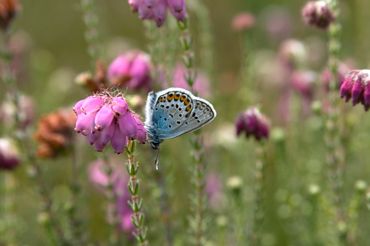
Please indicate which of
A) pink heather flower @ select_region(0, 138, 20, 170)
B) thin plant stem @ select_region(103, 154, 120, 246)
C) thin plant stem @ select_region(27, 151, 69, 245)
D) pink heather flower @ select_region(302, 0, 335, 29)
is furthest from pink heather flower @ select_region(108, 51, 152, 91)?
pink heather flower @ select_region(302, 0, 335, 29)

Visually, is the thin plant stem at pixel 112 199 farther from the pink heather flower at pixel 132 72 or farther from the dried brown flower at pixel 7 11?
the dried brown flower at pixel 7 11

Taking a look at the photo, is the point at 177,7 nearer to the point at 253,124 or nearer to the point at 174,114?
the point at 174,114

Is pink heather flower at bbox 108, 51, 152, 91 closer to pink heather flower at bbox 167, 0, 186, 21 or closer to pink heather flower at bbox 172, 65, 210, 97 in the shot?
pink heather flower at bbox 167, 0, 186, 21

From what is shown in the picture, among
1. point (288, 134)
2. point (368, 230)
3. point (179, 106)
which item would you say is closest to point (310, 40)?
point (288, 134)

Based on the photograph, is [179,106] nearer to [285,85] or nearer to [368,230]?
[368,230]


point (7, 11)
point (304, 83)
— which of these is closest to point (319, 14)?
point (304, 83)

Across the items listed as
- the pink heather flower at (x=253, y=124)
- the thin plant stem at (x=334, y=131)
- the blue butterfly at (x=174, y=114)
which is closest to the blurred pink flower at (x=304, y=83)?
the thin plant stem at (x=334, y=131)
